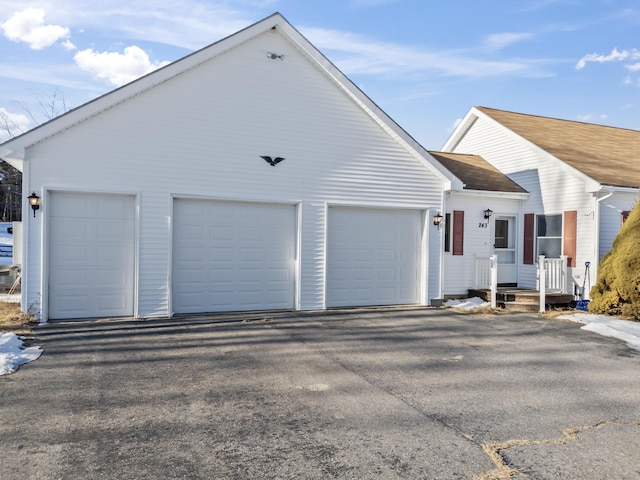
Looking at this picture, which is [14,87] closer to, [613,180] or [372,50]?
[372,50]

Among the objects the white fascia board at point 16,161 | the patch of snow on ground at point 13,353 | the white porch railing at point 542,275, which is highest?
the white fascia board at point 16,161

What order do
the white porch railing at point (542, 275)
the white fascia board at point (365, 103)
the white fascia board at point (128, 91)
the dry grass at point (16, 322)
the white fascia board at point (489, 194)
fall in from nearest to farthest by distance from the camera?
the dry grass at point (16, 322) → the white fascia board at point (128, 91) → the white fascia board at point (365, 103) → the white porch railing at point (542, 275) → the white fascia board at point (489, 194)

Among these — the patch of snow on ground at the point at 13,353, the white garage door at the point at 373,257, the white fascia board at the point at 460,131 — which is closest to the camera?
the patch of snow on ground at the point at 13,353

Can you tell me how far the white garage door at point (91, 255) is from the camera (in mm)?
8516

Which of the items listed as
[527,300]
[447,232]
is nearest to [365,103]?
[447,232]

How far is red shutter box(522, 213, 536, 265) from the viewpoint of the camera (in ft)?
41.0

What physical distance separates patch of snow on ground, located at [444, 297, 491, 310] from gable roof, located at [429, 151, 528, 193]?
2.91 meters

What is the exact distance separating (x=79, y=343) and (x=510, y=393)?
237 inches

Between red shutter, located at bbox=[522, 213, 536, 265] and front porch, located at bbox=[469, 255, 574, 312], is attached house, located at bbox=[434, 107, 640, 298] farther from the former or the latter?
front porch, located at bbox=[469, 255, 574, 312]

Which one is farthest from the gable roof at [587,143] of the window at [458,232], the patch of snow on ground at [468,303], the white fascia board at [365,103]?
the patch of snow on ground at [468,303]

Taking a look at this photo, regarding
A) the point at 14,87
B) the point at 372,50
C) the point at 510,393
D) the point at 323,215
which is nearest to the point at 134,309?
the point at 323,215

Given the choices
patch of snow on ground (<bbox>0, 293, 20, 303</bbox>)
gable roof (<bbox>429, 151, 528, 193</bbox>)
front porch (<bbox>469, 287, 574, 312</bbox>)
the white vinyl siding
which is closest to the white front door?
the white vinyl siding

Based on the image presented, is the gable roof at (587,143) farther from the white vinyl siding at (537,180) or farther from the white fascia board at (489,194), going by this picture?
the white fascia board at (489,194)

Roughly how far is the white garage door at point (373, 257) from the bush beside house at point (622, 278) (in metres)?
3.93
